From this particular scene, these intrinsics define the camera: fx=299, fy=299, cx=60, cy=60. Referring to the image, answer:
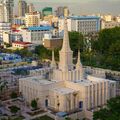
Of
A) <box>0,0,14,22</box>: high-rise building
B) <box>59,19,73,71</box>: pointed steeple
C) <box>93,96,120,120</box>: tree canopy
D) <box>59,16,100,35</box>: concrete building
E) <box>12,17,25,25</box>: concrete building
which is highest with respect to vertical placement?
<box>0,0,14,22</box>: high-rise building

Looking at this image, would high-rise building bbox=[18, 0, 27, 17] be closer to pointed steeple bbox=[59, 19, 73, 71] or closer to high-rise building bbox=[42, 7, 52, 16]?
high-rise building bbox=[42, 7, 52, 16]

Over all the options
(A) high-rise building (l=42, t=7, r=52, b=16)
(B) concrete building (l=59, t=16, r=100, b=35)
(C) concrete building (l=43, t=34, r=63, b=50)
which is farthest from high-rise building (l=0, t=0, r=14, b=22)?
(C) concrete building (l=43, t=34, r=63, b=50)

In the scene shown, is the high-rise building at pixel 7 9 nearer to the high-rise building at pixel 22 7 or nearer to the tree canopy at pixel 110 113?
the high-rise building at pixel 22 7

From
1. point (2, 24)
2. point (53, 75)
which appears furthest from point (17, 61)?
point (2, 24)

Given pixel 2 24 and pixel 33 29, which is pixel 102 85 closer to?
pixel 33 29

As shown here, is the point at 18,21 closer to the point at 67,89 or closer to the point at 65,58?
the point at 65,58

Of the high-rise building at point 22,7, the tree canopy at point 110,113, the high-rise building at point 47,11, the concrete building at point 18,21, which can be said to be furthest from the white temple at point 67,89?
the high-rise building at point 47,11
